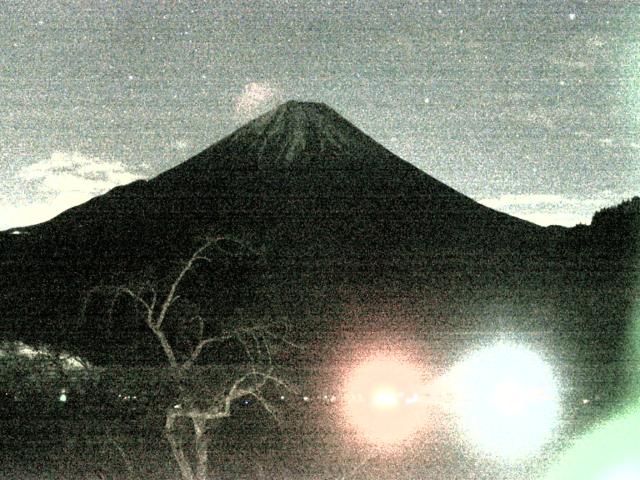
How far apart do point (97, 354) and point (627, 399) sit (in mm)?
21025

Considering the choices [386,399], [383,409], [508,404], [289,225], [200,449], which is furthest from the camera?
[289,225]

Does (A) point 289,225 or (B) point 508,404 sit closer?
(B) point 508,404

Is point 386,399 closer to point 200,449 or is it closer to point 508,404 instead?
point 508,404

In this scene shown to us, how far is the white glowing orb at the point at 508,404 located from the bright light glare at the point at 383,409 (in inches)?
50.1

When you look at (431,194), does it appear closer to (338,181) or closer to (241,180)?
(338,181)

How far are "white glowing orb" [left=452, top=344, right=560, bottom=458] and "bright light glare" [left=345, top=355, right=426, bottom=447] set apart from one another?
127 centimetres

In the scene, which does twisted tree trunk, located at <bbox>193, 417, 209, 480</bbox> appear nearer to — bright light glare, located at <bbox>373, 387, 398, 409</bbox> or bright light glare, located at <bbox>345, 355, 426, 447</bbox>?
bright light glare, located at <bbox>345, 355, 426, 447</bbox>

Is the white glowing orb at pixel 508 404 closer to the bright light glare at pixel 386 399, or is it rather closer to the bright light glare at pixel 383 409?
the bright light glare at pixel 383 409

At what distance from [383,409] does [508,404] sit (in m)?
3.21

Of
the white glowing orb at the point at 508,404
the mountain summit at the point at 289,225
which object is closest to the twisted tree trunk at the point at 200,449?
the white glowing orb at the point at 508,404

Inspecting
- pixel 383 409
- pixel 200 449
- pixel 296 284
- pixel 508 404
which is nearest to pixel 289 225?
pixel 296 284

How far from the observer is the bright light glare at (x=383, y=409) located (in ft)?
58.1

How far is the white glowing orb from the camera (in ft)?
54.2

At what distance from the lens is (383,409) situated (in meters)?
20.7
